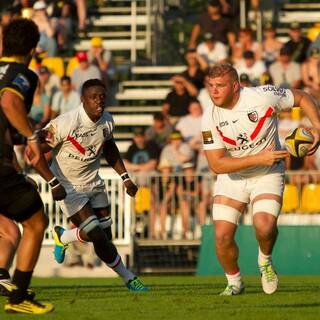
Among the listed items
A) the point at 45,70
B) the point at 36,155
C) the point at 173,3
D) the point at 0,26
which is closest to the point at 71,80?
the point at 45,70

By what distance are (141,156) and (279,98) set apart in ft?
32.5

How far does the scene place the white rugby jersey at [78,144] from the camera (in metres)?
14.7

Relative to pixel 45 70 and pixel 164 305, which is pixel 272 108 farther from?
pixel 45 70

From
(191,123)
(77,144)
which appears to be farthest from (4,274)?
(191,123)

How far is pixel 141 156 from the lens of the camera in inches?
916

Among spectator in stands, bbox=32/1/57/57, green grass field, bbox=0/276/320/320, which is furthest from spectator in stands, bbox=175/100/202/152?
green grass field, bbox=0/276/320/320

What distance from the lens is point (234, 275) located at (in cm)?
1362

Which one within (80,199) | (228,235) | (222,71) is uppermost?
(222,71)

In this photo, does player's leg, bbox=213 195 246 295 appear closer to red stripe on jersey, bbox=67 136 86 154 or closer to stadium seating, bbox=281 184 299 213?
red stripe on jersey, bbox=67 136 86 154

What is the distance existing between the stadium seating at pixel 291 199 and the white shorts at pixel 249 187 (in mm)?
7949

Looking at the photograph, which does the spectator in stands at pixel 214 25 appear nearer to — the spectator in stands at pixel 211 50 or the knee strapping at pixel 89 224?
the spectator in stands at pixel 211 50

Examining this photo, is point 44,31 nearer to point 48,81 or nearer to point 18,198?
point 48,81

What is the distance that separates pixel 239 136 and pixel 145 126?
42.8 feet

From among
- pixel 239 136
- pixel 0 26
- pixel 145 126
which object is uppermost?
pixel 239 136
